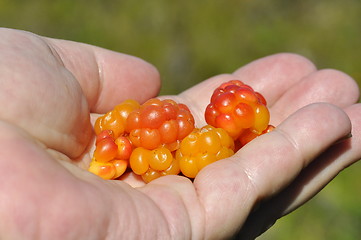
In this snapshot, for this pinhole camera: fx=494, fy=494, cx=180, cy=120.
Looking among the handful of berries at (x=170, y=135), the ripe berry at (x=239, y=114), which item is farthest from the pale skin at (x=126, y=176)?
the ripe berry at (x=239, y=114)

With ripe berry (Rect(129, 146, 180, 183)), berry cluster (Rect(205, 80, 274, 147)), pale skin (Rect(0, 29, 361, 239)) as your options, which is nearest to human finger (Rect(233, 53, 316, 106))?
pale skin (Rect(0, 29, 361, 239))

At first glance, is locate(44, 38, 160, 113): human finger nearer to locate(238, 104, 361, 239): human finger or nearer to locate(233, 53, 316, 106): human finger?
locate(233, 53, 316, 106): human finger

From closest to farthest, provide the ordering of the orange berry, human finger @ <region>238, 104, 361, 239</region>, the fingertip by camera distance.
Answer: the orange berry → human finger @ <region>238, 104, 361, 239</region> → the fingertip

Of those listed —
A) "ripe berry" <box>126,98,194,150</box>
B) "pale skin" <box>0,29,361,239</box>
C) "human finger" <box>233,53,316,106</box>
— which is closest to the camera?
"pale skin" <box>0,29,361,239</box>

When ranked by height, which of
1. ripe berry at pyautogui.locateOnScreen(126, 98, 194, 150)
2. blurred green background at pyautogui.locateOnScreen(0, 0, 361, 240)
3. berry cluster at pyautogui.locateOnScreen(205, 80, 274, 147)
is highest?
berry cluster at pyautogui.locateOnScreen(205, 80, 274, 147)

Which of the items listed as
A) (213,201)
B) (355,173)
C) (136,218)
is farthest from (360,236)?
(136,218)

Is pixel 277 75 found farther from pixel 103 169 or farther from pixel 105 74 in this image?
pixel 103 169

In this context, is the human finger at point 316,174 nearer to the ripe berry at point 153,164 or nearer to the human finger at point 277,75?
the ripe berry at point 153,164

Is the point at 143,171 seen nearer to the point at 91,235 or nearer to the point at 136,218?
the point at 136,218

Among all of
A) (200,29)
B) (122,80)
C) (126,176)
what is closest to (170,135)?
(126,176)
